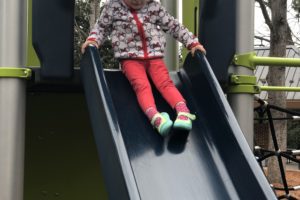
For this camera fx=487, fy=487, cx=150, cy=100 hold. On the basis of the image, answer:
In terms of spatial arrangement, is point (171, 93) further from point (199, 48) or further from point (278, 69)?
point (278, 69)

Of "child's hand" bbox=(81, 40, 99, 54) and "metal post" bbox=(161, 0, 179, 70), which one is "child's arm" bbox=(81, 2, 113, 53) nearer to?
"child's hand" bbox=(81, 40, 99, 54)

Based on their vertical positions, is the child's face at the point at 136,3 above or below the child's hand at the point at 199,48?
above

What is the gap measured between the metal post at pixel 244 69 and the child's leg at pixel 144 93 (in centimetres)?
69

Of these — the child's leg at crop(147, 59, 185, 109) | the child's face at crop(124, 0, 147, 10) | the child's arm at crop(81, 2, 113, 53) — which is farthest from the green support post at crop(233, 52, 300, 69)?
the child's arm at crop(81, 2, 113, 53)

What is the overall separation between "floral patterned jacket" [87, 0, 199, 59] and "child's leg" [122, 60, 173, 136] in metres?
0.07

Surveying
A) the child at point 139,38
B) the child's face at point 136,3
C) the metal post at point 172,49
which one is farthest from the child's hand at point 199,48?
the metal post at point 172,49

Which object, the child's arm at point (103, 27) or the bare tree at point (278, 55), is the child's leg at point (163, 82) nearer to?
the child's arm at point (103, 27)

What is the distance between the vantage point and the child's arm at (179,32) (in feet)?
10.8

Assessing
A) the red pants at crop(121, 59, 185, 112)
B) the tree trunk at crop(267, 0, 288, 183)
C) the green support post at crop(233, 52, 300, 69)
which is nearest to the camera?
the red pants at crop(121, 59, 185, 112)

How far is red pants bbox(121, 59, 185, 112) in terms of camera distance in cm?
312

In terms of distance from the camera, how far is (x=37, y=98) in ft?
12.7

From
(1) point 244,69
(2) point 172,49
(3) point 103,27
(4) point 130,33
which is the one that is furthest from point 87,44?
(2) point 172,49

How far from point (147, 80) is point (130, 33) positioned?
0.36m

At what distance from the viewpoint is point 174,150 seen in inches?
→ 112
